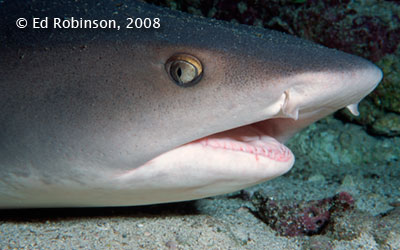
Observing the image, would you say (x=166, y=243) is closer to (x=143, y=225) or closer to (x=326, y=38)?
(x=143, y=225)

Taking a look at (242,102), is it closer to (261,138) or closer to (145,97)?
(145,97)

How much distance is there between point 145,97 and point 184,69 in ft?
0.74

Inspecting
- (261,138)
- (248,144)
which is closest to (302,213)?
(261,138)

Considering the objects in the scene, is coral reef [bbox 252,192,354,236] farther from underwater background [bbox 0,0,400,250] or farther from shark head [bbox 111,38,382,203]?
shark head [bbox 111,38,382,203]

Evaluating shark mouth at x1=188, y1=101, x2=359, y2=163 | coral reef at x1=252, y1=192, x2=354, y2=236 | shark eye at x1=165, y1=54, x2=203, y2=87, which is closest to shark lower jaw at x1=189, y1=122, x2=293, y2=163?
shark mouth at x1=188, y1=101, x2=359, y2=163

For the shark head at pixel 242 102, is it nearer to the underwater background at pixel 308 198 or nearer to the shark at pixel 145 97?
the shark at pixel 145 97

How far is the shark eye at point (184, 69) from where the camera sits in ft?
4.69

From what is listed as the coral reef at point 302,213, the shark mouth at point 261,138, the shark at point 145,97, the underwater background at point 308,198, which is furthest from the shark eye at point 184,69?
the coral reef at point 302,213

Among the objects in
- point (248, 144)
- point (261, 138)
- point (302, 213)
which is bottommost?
point (302, 213)

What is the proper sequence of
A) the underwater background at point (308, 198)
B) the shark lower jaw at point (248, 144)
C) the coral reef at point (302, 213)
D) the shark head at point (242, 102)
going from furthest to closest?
1. the coral reef at point (302, 213)
2. the underwater background at point (308, 198)
3. the shark lower jaw at point (248, 144)
4. the shark head at point (242, 102)

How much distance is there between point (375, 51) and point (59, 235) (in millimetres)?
4435

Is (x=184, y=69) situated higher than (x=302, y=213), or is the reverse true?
(x=184, y=69)

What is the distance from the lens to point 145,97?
145 cm

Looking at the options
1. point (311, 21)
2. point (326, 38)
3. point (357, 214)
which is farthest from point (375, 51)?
point (357, 214)
